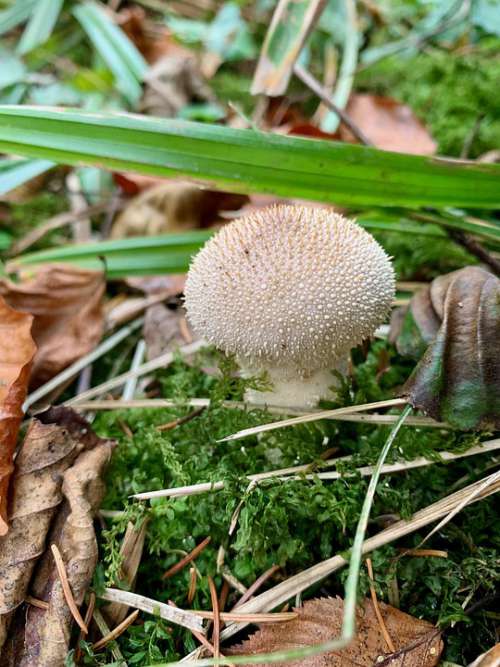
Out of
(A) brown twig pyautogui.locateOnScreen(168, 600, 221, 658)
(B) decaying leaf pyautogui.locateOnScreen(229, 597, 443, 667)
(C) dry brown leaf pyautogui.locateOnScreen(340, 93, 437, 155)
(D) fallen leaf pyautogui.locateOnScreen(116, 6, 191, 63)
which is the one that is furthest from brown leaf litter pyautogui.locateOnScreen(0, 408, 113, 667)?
(D) fallen leaf pyautogui.locateOnScreen(116, 6, 191, 63)

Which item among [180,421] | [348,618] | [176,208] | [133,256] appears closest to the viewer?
[348,618]

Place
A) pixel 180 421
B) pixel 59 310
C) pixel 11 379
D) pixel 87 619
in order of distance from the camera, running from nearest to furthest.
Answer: pixel 87 619 → pixel 11 379 → pixel 180 421 → pixel 59 310

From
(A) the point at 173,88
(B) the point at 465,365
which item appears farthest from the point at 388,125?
(B) the point at 465,365

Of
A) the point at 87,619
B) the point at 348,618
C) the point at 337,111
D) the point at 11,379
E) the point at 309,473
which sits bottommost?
the point at 87,619

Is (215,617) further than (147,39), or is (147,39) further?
(147,39)

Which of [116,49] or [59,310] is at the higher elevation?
[116,49]

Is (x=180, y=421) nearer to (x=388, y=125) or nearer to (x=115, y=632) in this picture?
(x=115, y=632)

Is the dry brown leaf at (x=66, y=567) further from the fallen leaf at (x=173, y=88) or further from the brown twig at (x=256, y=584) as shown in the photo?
the fallen leaf at (x=173, y=88)

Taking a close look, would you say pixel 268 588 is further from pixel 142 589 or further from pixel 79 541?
pixel 79 541

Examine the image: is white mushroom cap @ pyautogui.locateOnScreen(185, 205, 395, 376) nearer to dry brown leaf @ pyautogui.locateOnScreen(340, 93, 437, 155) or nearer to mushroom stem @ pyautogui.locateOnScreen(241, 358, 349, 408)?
mushroom stem @ pyautogui.locateOnScreen(241, 358, 349, 408)
